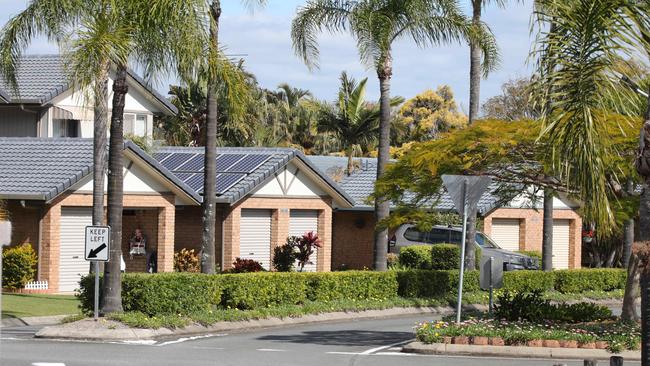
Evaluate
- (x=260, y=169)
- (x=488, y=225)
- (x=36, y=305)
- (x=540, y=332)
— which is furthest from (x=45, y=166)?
(x=488, y=225)

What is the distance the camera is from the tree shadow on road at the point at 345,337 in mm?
22078

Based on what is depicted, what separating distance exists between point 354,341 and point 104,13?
789 centimetres

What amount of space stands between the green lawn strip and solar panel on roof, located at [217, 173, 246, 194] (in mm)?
18843

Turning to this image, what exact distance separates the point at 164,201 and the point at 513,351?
63.5ft

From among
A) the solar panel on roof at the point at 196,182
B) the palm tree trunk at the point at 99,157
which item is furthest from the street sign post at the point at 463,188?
the solar panel on roof at the point at 196,182

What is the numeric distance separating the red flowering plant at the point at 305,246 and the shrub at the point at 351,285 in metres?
7.88

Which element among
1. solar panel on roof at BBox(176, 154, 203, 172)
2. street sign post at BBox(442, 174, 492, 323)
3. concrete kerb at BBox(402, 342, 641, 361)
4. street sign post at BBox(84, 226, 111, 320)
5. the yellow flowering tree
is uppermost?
the yellow flowering tree

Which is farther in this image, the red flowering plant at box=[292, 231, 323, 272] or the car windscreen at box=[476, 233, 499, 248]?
the car windscreen at box=[476, 233, 499, 248]

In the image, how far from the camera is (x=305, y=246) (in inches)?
1559

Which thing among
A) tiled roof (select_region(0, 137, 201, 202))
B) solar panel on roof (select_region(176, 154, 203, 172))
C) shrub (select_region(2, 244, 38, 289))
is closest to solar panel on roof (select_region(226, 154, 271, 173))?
solar panel on roof (select_region(176, 154, 203, 172))

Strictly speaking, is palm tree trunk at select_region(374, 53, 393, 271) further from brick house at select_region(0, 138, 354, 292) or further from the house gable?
the house gable

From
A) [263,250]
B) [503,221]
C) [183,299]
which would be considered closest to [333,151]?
[503,221]

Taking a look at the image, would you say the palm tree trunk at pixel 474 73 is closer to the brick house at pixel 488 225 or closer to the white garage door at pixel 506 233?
the brick house at pixel 488 225

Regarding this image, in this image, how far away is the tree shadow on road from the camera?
72.4 feet
